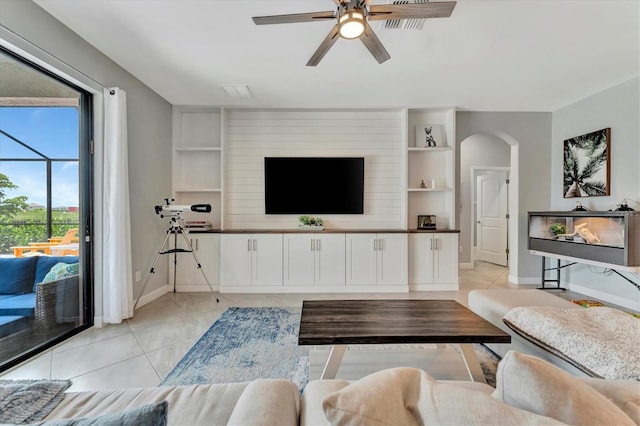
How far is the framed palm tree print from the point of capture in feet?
11.5

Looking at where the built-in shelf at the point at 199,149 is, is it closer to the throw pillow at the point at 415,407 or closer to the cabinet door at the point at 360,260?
the cabinet door at the point at 360,260

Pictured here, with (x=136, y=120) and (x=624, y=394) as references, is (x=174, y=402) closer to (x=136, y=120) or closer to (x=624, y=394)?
(x=624, y=394)

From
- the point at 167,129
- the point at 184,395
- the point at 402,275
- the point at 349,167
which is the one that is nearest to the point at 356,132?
the point at 349,167

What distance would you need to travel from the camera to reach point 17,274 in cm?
207

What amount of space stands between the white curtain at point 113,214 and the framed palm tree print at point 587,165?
552 centimetres

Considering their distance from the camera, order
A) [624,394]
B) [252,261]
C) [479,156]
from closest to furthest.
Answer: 1. [624,394]
2. [252,261]
3. [479,156]

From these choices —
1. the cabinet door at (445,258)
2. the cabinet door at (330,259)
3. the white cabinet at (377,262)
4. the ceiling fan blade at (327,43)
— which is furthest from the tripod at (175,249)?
the cabinet door at (445,258)

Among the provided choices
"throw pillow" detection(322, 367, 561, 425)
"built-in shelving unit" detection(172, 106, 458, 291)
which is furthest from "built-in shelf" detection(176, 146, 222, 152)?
"throw pillow" detection(322, 367, 561, 425)

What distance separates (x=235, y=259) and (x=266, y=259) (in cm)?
42

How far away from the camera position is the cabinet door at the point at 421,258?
4.00m

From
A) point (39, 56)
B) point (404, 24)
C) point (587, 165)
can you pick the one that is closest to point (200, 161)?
point (39, 56)

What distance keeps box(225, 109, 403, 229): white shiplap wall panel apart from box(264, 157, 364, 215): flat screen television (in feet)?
0.38

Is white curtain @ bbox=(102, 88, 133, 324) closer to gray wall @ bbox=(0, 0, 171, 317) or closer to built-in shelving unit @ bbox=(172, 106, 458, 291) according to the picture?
gray wall @ bbox=(0, 0, 171, 317)

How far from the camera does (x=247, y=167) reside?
424cm
